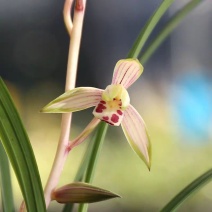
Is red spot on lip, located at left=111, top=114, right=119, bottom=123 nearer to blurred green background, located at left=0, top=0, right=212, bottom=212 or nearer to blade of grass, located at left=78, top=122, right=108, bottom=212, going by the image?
blade of grass, located at left=78, top=122, right=108, bottom=212

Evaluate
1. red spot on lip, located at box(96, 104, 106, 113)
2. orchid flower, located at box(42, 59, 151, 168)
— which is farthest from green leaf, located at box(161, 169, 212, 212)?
red spot on lip, located at box(96, 104, 106, 113)

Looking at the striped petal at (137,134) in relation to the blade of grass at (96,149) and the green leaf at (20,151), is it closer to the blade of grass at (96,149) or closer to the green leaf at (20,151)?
the blade of grass at (96,149)

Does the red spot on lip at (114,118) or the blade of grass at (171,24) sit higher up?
the blade of grass at (171,24)

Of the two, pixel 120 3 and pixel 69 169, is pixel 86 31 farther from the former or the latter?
pixel 69 169

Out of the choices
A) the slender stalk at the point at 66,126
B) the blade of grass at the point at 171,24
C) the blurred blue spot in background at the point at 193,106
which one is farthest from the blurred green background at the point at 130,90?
the slender stalk at the point at 66,126

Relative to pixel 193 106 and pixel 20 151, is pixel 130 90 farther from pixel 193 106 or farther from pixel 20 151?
pixel 20 151
